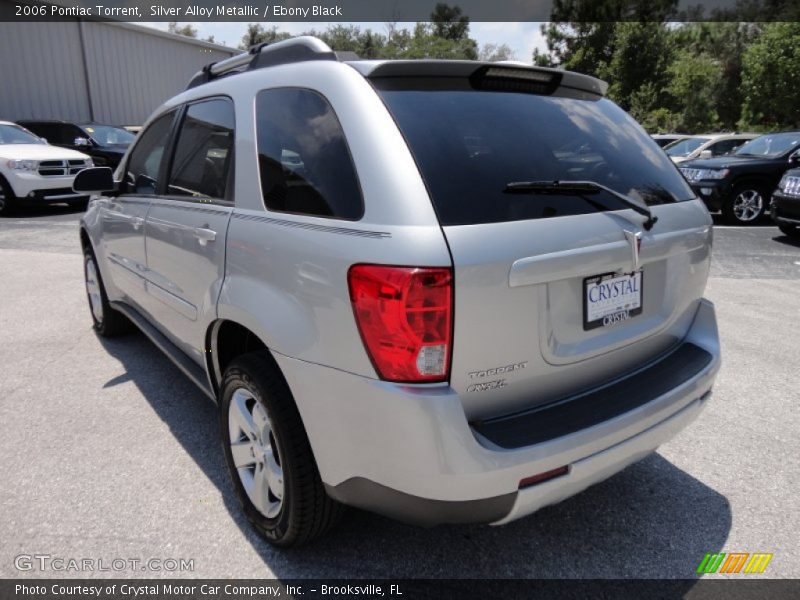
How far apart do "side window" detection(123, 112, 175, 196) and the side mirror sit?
0.10 metres

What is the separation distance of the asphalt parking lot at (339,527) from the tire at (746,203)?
7.08 metres

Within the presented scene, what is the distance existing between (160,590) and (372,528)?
82 centimetres

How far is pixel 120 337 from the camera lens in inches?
A: 185

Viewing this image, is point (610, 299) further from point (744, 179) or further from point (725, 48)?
point (725, 48)

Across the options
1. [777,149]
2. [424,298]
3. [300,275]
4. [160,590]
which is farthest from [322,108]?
[777,149]

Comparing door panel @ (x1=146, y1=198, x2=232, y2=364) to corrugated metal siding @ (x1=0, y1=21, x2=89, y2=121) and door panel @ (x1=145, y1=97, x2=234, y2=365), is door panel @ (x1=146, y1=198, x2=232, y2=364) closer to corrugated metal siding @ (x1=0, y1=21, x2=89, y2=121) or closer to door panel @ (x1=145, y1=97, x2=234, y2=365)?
door panel @ (x1=145, y1=97, x2=234, y2=365)

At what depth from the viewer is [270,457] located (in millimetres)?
2205

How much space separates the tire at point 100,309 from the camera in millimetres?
4484

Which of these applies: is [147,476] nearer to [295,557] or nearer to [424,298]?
[295,557]

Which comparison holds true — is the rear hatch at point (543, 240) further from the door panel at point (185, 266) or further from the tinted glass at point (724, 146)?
the tinted glass at point (724, 146)

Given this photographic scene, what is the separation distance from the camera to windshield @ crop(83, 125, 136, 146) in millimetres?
14333

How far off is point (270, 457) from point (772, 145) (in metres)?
11.7

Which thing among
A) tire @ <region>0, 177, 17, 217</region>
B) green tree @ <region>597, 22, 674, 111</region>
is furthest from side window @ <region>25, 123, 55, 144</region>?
green tree @ <region>597, 22, 674, 111</region>

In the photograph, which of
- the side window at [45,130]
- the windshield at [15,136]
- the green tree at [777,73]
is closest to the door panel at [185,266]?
the windshield at [15,136]
